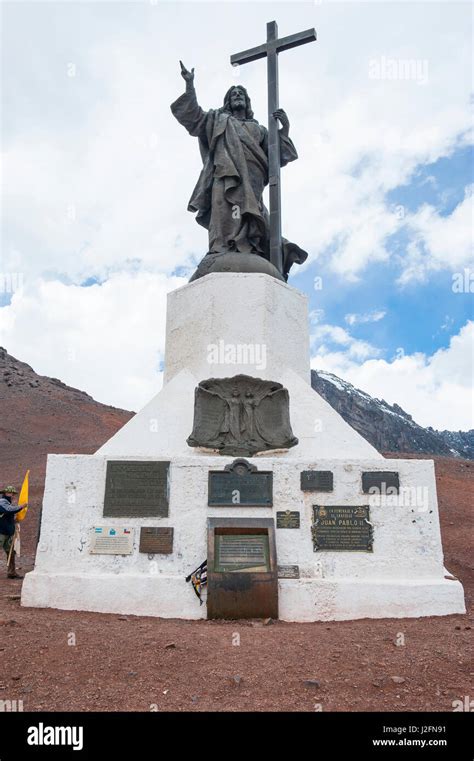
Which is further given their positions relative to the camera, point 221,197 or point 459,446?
point 459,446

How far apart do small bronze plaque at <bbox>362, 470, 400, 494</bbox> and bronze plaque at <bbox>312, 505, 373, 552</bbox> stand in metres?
0.21

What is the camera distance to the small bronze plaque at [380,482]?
20.7 ft

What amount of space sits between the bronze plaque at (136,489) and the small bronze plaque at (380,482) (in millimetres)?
2134

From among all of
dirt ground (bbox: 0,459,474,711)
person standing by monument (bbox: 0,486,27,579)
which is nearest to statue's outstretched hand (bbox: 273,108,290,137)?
person standing by monument (bbox: 0,486,27,579)

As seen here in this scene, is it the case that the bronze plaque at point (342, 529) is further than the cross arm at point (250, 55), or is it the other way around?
the cross arm at point (250, 55)

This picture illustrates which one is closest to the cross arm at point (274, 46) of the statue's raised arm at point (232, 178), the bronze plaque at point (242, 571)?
the statue's raised arm at point (232, 178)

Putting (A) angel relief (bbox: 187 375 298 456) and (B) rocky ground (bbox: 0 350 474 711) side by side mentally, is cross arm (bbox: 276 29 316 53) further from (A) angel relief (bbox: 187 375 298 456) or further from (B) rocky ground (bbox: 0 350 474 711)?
(B) rocky ground (bbox: 0 350 474 711)

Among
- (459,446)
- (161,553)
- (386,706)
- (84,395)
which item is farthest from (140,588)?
(459,446)

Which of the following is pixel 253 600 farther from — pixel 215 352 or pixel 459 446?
pixel 459 446

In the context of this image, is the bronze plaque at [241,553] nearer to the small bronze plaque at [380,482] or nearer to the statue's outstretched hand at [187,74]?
the small bronze plaque at [380,482]

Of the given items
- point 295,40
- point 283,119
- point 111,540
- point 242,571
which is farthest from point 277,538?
point 295,40

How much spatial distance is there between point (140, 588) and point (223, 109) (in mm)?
7385

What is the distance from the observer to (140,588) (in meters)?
5.92
